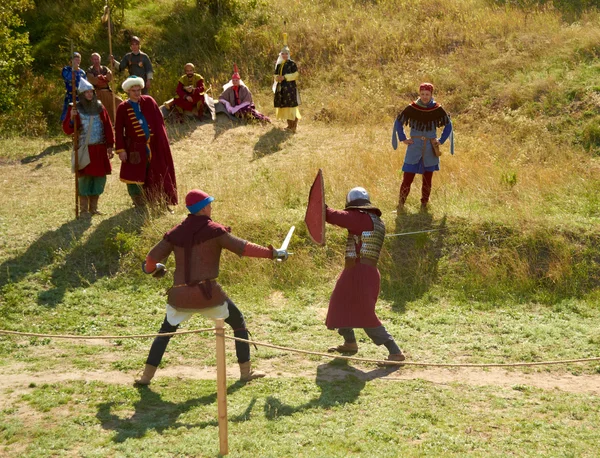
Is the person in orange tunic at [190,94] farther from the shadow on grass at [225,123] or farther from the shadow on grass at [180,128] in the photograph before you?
the shadow on grass at [225,123]

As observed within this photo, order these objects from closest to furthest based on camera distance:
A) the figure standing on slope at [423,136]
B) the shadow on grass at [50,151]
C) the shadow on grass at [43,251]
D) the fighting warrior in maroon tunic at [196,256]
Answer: the fighting warrior in maroon tunic at [196,256], the shadow on grass at [43,251], the figure standing on slope at [423,136], the shadow on grass at [50,151]

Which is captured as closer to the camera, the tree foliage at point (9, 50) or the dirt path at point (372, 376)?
the dirt path at point (372, 376)

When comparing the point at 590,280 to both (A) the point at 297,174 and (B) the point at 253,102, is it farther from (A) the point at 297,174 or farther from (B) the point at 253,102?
(B) the point at 253,102

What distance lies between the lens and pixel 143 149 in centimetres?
986

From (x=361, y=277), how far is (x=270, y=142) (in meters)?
7.65

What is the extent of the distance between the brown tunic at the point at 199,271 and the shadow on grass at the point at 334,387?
2.95 feet

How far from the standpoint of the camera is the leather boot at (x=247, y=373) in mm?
6422

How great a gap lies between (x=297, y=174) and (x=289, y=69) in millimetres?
3888

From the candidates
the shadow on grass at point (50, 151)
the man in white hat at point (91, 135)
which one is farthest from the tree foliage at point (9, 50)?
the man in white hat at point (91, 135)

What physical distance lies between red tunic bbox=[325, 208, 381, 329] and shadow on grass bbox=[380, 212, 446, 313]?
145 cm

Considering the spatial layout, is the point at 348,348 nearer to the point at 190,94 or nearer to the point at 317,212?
the point at 317,212

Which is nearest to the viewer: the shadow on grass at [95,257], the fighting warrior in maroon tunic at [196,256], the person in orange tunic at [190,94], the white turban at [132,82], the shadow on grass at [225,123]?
the fighting warrior in maroon tunic at [196,256]

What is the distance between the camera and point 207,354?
7.10 metres

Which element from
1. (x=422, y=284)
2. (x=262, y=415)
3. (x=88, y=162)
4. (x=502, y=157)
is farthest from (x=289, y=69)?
(x=262, y=415)
